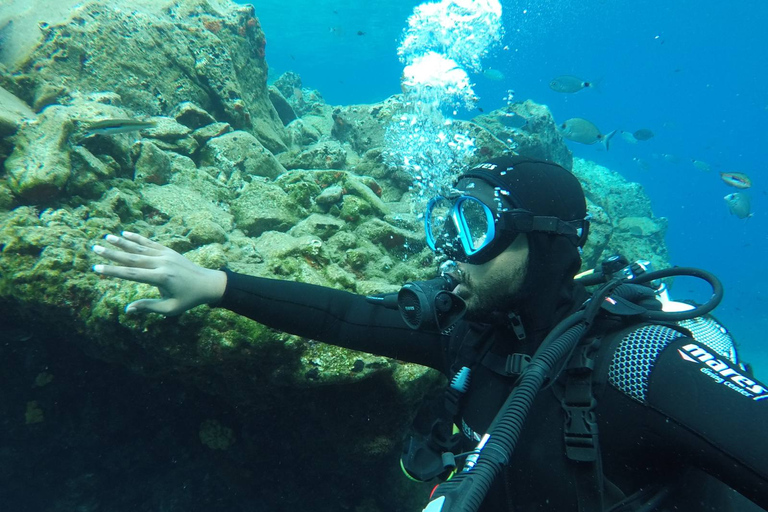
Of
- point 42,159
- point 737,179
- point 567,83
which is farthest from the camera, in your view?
point 567,83

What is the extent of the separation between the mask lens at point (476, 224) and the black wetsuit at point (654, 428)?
47 cm

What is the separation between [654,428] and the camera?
3.93 ft

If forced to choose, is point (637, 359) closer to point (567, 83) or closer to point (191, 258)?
point (191, 258)

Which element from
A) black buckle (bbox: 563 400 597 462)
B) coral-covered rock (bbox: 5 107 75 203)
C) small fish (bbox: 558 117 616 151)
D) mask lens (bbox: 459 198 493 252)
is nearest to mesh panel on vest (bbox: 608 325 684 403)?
black buckle (bbox: 563 400 597 462)

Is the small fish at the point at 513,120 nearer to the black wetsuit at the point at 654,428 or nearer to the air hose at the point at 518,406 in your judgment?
the air hose at the point at 518,406

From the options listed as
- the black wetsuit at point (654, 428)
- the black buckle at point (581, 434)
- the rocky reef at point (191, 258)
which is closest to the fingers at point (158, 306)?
the rocky reef at point (191, 258)

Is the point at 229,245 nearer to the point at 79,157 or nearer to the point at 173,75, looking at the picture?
the point at 79,157

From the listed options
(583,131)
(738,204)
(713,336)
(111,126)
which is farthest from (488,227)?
(738,204)

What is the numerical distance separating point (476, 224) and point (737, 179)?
41.0 ft

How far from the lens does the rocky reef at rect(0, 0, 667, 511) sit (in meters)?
2.76

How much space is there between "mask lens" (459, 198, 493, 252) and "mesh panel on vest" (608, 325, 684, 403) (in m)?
0.65

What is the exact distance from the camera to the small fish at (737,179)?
9.77 metres

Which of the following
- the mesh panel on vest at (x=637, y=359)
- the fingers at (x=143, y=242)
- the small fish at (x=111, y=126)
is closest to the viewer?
the mesh panel on vest at (x=637, y=359)

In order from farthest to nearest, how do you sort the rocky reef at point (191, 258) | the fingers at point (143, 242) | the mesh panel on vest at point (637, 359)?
the rocky reef at point (191, 258) → the fingers at point (143, 242) → the mesh panel on vest at point (637, 359)
